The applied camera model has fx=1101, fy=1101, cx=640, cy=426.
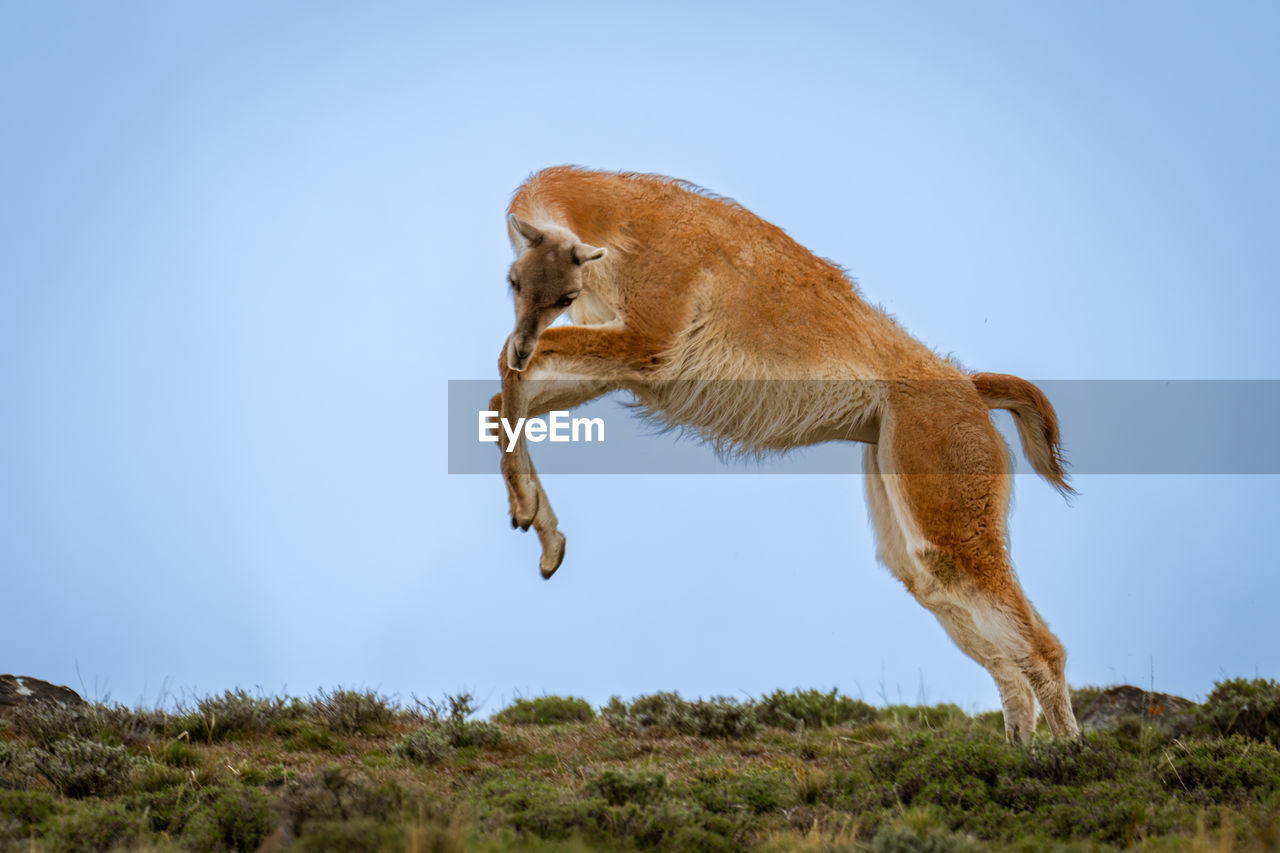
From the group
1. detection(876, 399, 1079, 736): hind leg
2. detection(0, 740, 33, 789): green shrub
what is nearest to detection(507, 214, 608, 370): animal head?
detection(876, 399, 1079, 736): hind leg

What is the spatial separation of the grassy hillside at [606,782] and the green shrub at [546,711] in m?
0.95

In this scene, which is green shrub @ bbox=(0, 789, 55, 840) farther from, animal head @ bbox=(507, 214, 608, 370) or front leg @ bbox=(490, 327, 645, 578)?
animal head @ bbox=(507, 214, 608, 370)

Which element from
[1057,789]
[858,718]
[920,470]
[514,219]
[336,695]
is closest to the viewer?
[1057,789]

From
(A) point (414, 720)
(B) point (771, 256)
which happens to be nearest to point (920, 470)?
(B) point (771, 256)

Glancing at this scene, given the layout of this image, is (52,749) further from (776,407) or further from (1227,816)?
(1227,816)

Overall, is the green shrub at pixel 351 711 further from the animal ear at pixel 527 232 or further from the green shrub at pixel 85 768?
the animal ear at pixel 527 232

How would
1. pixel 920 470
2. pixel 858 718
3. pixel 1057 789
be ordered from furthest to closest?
pixel 858 718
pixel 920 470
pixel 1057 789

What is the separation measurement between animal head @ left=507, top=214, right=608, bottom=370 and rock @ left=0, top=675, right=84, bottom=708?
5.16 m

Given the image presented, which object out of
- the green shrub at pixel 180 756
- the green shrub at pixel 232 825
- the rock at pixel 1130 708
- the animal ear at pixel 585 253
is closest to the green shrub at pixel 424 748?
the green shrub at pixel 180 756

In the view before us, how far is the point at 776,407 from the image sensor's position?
8469 millimetres

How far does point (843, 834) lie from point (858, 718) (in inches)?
225

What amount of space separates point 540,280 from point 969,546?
12.3 feet

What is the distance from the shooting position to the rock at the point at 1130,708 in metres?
10.2

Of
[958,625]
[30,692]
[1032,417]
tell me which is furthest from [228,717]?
[1032,417]
